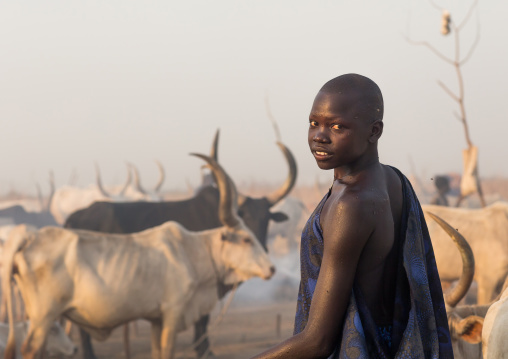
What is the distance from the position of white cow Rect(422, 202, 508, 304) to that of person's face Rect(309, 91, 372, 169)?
222 inches

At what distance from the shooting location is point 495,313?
10.2 feet

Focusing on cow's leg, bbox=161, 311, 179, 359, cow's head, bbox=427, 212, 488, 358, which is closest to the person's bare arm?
cow's head, bbox=427, 212, 488, 358

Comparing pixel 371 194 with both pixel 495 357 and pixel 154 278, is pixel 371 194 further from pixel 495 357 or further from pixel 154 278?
pixel 154 278

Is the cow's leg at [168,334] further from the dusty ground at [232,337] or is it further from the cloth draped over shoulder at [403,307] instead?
the cloth draped over shoulder at [403,307]

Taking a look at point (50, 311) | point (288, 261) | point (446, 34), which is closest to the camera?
point (50, 311)

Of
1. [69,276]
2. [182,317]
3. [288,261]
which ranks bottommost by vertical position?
[288,261]

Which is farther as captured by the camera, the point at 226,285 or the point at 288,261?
the point at 288,261

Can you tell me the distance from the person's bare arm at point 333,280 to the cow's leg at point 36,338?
5112 mm

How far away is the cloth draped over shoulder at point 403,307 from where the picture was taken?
184 cm

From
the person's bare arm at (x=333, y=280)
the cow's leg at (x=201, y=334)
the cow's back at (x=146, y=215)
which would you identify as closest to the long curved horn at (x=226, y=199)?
the cow's leg at (x=201, y=334)

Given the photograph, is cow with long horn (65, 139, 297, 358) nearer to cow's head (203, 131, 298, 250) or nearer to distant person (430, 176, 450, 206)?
cow's head (203, 131, 298, 250)

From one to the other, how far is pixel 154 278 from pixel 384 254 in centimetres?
520

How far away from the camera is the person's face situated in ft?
6.29

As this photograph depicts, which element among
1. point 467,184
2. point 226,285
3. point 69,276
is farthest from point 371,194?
point 467,184
